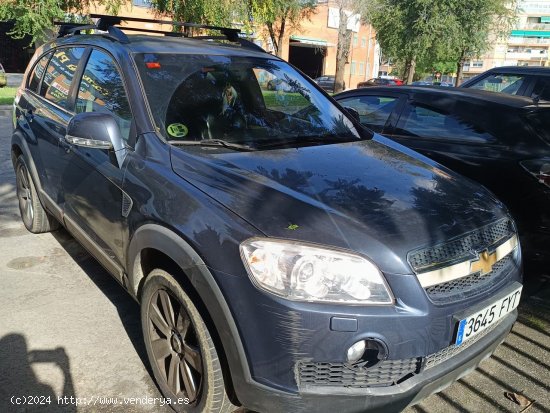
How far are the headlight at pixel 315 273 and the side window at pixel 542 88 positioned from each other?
6.20 metres

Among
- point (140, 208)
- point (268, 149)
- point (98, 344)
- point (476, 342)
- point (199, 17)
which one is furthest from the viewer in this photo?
point (199, 17)

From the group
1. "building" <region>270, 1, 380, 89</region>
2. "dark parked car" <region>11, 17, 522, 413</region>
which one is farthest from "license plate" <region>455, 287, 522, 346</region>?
"building" <region>270, 1, 380, 89</region>

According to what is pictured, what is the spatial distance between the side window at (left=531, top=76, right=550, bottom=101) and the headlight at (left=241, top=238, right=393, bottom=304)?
244 inches

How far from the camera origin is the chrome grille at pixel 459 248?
77.0 inches

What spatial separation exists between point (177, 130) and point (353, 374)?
5.14 ft

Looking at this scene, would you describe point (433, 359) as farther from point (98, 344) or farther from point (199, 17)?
point (199, 17)

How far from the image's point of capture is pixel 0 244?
4508 millimetres

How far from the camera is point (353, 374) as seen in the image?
186 cm

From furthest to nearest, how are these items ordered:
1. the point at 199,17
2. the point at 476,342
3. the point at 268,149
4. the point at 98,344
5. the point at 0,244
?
the point at 199,17 → the point at 0,244 → the point at 98,344 → the point at 268,149 → the point at 476,342

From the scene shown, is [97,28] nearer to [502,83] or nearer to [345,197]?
[345,197]

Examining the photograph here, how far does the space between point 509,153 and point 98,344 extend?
10.8 ft

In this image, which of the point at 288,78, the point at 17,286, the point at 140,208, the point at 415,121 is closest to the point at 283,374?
the point at 140,208

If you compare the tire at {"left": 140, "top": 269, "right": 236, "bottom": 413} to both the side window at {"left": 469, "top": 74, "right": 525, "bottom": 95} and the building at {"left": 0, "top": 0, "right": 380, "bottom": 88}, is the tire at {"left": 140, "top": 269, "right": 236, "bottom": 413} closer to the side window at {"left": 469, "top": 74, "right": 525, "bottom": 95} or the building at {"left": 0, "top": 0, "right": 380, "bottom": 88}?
the side window at {"left": 469, "top": 74, "right": 525, "bottom": 95}

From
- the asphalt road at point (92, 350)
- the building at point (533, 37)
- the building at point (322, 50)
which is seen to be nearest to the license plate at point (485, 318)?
the asphalt road at point (92, 350)
